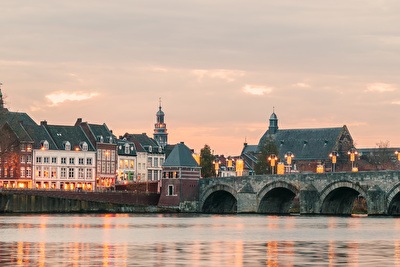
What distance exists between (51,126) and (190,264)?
423 ft

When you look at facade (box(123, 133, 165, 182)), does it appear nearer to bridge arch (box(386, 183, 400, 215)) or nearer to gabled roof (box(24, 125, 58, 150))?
gabled roof (box(24, 125, 58, 150))

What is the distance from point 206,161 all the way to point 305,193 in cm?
4536

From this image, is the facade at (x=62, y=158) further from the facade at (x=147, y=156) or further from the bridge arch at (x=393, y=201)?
the bridge arch at (x=393, y=201)

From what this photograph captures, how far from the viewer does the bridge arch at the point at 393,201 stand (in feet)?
401

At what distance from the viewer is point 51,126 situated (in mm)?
172750

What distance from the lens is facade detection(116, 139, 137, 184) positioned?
18662 centimetres

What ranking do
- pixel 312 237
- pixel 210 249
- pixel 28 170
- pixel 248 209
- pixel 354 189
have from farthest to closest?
pixel 28 170, pixel 248 209, pixel 354 189, pixel 312 237, pixel 210 249

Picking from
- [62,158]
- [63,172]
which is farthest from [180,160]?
[63,172]

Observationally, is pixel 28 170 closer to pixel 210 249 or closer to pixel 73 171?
pixel 73 171

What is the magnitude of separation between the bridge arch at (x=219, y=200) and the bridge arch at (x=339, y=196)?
12875 millimetres

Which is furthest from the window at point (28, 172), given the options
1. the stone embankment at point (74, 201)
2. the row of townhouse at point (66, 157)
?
the stone embankment at point (74, 201)

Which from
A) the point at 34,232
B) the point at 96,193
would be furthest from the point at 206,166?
the point at 34,232

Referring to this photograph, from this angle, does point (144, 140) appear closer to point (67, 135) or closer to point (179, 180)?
point (67, 135)

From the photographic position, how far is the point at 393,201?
415ft
